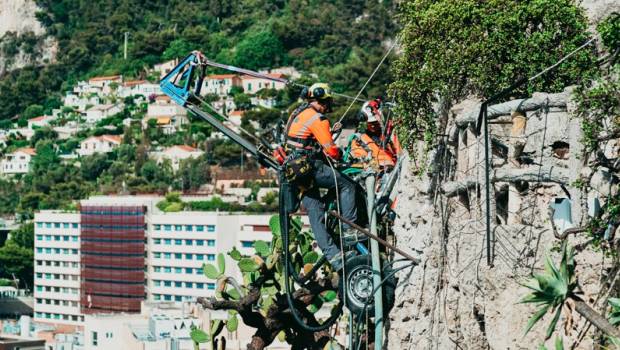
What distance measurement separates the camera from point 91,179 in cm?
14888

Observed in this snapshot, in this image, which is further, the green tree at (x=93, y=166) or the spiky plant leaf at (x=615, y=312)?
the green tree at (x=93, y=166)

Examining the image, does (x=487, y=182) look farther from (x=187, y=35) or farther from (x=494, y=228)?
(x=187, y=35)

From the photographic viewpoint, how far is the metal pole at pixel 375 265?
1005cm

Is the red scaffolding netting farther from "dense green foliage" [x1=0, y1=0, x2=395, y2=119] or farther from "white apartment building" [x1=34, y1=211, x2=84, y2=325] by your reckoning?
"dense green foliage" [x1=0, y1=0, x2=395, y2=119]

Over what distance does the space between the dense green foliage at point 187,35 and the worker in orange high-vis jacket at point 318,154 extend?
146 metres

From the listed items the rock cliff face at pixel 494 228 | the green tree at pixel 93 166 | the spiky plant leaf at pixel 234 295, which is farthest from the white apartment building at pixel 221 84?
the rock cliff face at pixel 494 228

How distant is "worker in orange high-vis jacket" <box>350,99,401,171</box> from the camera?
11797 millimetres

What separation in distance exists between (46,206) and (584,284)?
13415 centimetres

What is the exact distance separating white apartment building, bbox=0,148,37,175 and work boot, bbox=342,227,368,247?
495 ft

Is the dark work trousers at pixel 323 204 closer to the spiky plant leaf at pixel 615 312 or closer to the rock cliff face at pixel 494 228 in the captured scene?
the rock cliff face at pixel 494 228

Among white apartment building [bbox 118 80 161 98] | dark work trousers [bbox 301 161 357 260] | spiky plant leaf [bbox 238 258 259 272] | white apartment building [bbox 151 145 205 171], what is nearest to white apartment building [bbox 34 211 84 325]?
white apartment building [bbox 151 145 205 171]

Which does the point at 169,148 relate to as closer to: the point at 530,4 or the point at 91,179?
the point at 91,179

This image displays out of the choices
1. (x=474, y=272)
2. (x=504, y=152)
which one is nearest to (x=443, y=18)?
(x=504, y=152)

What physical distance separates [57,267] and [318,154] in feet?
362
